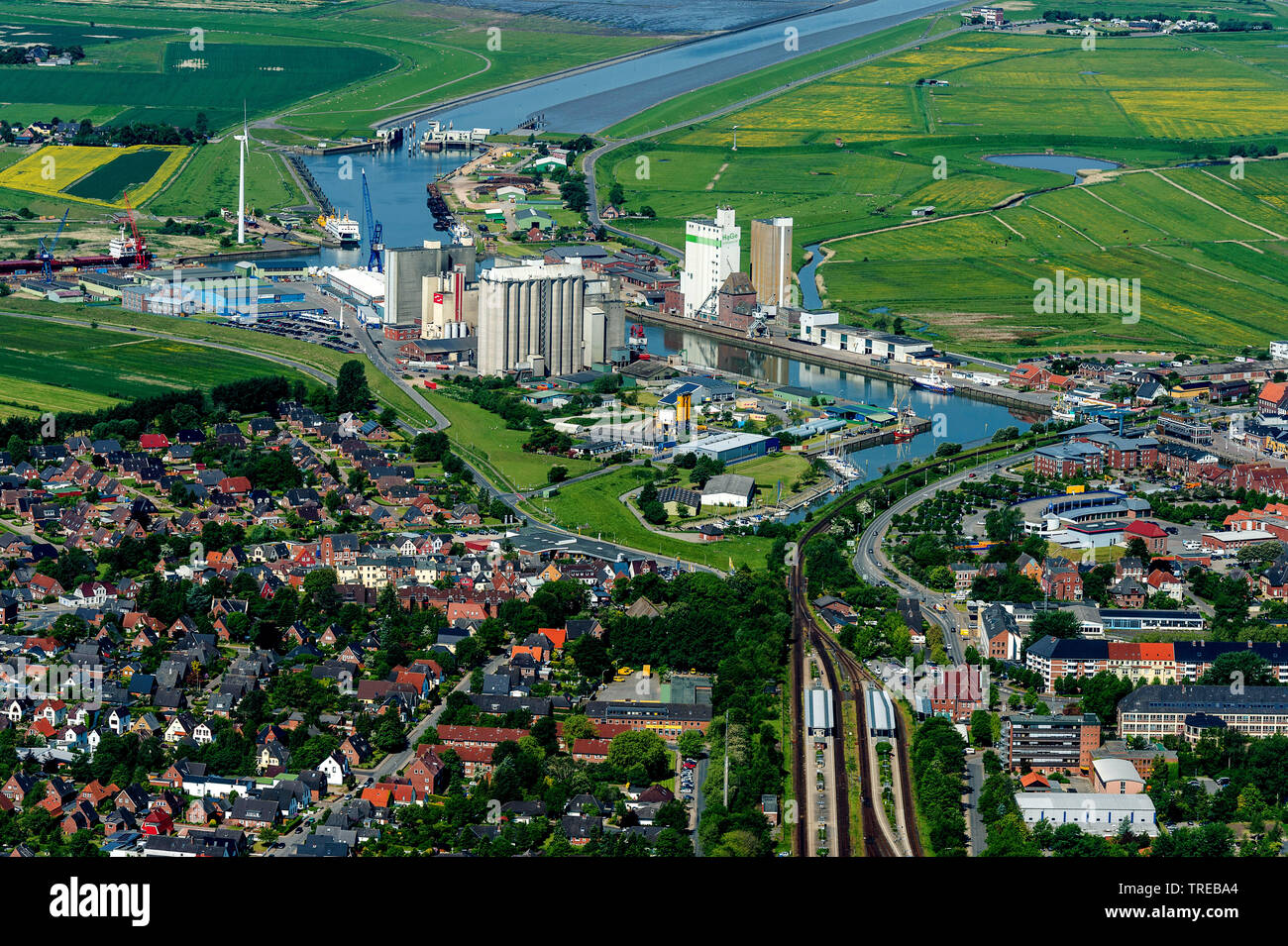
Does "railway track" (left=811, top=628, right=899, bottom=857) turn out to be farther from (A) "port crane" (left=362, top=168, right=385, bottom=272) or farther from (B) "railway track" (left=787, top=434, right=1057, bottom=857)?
(A) "port crane" (left=362, top=168, right=385, bottom=272)

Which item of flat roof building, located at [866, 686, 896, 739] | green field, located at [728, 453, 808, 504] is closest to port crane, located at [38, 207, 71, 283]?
green field, located at [728, 453, 808, 504]

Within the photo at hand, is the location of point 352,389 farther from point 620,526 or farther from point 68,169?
point 68,169

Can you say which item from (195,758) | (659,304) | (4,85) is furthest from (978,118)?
(195,758)

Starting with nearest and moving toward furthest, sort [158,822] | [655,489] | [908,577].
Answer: [158,822], [908,577], [655,489]

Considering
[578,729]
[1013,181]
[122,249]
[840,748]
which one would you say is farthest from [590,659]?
[1013,181]

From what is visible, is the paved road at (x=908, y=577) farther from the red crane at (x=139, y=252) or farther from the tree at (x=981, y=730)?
the red crane at (x=139, y=252)
